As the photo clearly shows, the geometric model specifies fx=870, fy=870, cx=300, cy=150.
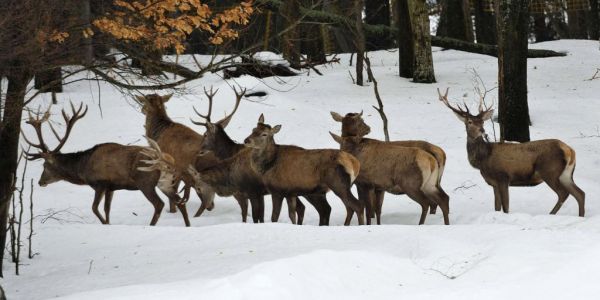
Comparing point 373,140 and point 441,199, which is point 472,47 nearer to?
point 373,140

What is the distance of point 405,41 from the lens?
2111 cm

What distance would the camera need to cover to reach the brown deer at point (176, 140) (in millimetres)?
12859

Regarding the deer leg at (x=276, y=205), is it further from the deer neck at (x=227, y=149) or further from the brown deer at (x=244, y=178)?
the deer neck at (x=227, y=149)

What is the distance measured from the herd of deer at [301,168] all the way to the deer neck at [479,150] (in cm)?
1

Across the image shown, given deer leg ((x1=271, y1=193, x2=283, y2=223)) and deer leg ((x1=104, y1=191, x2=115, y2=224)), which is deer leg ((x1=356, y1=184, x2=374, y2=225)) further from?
deer leg ((x1=104, y1=191, x2=115, y2=224))

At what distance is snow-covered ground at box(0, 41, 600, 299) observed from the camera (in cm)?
695

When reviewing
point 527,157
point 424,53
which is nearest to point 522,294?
point 527,157

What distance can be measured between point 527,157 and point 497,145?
20.0 inches

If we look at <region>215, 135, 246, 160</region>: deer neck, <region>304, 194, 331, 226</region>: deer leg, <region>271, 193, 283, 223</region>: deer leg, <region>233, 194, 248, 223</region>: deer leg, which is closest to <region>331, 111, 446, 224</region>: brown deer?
<region>304, 194, 331, 226</region>: deer leg

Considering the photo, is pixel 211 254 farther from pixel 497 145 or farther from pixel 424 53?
pixel 424 53

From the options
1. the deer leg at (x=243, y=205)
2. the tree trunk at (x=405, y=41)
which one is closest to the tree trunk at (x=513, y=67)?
the deer leg at (x=243, y=205)

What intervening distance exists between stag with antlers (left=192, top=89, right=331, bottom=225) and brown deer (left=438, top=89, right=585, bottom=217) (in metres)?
2.30

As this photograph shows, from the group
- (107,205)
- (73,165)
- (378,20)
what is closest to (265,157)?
(107,205)

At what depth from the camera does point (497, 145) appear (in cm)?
1217
